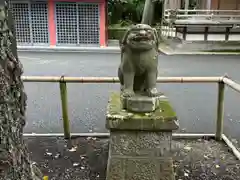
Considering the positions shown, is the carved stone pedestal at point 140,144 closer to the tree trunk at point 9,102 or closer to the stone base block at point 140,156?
the stone base block at point 140,156

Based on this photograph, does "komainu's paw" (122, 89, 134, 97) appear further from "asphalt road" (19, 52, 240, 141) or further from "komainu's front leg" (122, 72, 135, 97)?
"asphalt road" (19, 52, 240, 141)

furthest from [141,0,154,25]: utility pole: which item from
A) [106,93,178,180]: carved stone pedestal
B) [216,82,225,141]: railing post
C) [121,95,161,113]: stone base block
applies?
[106,93,178,180]: carved stone pedestal

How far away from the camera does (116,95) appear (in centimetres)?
256

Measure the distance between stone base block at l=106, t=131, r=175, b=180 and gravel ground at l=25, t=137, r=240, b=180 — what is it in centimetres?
27

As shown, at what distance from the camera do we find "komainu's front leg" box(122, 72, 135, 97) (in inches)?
81.3

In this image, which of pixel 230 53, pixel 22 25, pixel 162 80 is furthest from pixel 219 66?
pixel 22 25

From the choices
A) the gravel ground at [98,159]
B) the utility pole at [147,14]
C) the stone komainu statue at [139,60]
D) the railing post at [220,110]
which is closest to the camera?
the stone komainu statue at [139,60]

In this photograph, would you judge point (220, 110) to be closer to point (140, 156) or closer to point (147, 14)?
point (140, 156)

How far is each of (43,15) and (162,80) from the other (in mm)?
10637

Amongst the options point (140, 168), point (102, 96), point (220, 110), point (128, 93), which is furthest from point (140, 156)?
point (102, 96)

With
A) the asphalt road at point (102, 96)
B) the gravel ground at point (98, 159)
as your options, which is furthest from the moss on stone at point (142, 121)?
the asphalt road at point (102, 96)

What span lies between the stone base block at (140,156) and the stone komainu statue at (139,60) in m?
0.31

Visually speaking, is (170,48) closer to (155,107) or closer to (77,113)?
(77,113)

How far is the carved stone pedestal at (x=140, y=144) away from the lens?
2.00 metres
